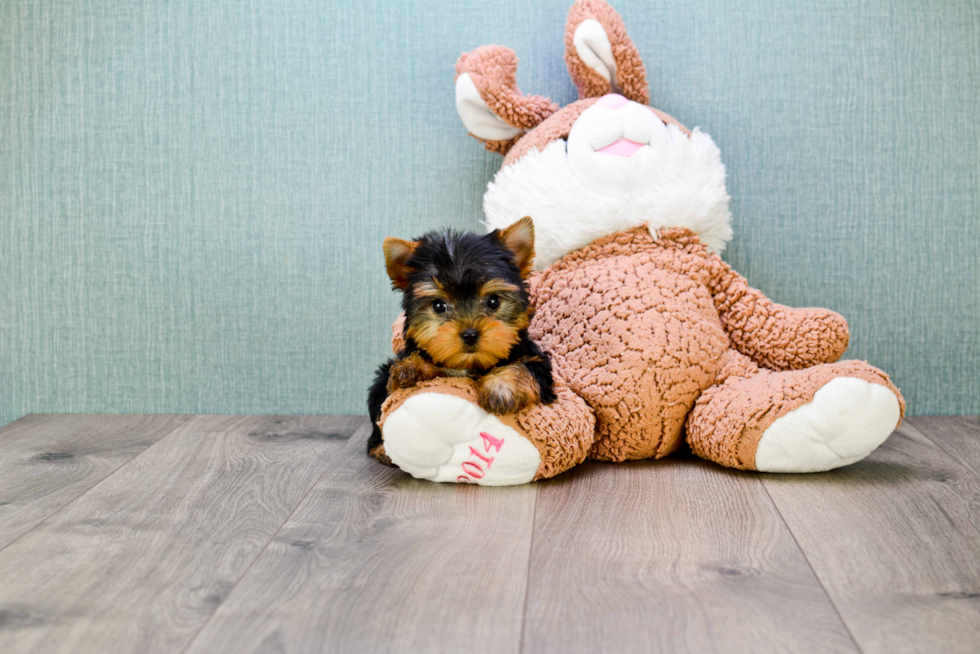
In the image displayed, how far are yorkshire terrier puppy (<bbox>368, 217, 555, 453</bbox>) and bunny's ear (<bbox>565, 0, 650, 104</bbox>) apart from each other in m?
0.56

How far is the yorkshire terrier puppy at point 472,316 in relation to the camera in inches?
56.9

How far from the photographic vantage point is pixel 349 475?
1.67m

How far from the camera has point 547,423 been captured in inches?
60.1

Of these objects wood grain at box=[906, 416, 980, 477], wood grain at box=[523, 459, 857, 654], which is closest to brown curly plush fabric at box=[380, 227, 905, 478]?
wood grain at box=[523, 459, 857, 654]

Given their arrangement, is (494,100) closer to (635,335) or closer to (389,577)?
(635,335)

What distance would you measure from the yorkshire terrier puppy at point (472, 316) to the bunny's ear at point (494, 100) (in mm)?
458

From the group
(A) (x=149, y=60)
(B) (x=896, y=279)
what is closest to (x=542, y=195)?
(B) (x=896, y=279)

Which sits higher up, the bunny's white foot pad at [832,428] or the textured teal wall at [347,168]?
Answer: the textured teal wall at [347,168]

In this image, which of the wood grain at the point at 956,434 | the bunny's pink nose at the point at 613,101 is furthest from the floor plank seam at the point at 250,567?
the wood grain at the point at 956,434

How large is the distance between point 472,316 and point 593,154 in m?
0.55

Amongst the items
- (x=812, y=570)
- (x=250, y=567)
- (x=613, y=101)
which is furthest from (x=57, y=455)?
(x=812, y=570)

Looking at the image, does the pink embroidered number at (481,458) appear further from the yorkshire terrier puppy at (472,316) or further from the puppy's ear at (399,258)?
the puppy's ear at (399,258)

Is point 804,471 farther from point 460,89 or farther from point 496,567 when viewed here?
point 460,89

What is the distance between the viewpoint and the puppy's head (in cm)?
144
